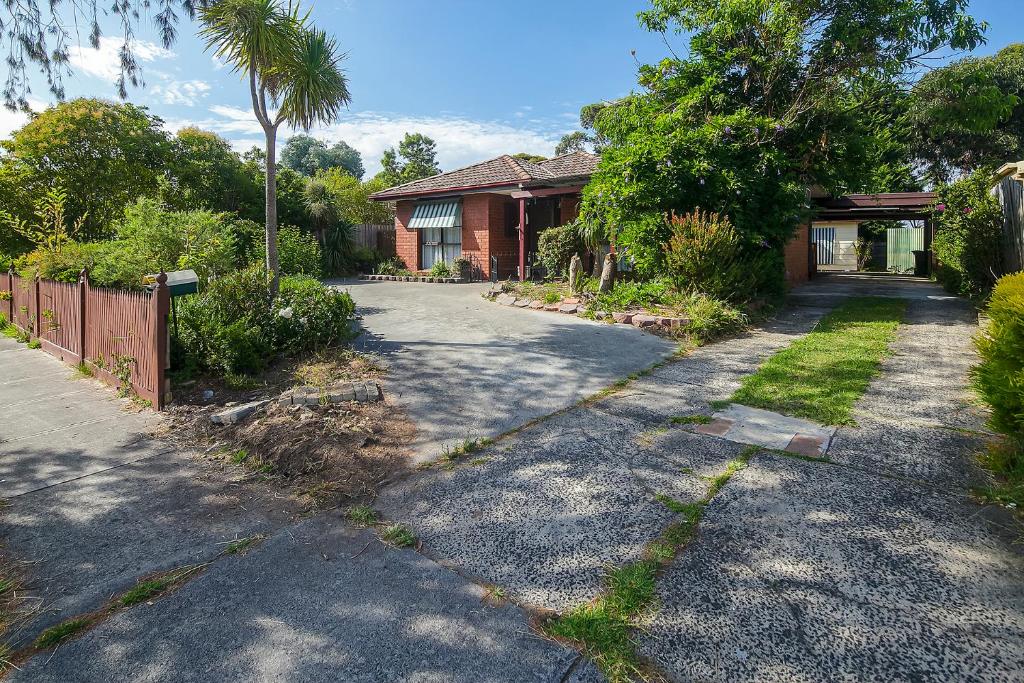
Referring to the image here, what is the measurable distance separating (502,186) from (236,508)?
14159mm

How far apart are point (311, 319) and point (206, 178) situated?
15.2 meters

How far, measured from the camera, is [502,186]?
1661cm

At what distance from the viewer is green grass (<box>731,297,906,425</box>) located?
5.14 m

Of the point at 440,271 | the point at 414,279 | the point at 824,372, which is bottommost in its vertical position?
the point at 824,372

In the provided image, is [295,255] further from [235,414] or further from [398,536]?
[398,536]

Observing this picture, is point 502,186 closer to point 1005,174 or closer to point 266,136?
point 266,136

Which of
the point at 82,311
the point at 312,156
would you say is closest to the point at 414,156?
the point at 312,156

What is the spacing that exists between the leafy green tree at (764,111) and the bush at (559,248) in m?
3.02

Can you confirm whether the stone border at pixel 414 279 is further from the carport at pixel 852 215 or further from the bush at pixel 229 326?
the bush at pixel 229 326

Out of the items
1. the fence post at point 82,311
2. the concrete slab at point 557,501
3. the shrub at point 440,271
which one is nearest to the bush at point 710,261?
the concrete slab at point 557,501

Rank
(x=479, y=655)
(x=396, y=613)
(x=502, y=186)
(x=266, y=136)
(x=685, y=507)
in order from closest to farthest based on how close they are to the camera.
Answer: (x=479, y=655) < (x=396, y=613) < (x=685, y=507) < (x=266, y=136) < (x=502, y=186)

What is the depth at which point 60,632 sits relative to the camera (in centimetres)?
245

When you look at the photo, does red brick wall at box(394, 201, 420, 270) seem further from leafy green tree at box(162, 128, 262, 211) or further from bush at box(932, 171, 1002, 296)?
bush at box(932, 171, 1002, 296)

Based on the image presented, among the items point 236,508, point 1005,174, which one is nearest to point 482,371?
point 236,508
